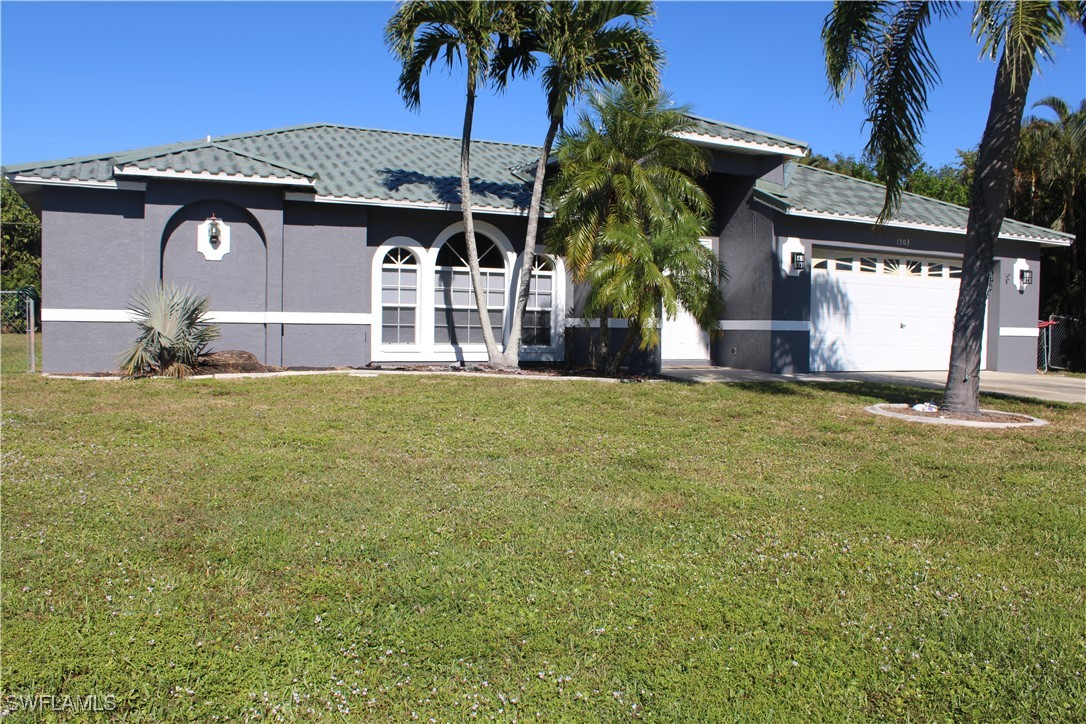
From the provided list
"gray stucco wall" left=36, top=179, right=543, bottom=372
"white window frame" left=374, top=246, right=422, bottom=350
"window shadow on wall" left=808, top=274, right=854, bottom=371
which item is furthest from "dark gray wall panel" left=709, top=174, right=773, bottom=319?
"white window frame" left=374, top=246, right=422, bottom=350

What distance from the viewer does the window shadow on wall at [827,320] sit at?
16156mm

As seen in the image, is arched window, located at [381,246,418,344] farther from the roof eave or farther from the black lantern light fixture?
the roof eave

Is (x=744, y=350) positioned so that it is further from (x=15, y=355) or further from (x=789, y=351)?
(x=15, y=355)

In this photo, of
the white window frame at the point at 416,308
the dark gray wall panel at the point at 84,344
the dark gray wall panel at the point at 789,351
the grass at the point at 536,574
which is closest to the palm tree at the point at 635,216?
the white window frame at the point at 416,308

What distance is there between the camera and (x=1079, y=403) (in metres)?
11.5

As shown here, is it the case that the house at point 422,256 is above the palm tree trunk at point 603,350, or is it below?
above

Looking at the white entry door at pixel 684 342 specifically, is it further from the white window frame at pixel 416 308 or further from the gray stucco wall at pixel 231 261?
the gray stucco wall at pixel 231 261

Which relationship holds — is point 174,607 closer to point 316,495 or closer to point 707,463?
point 316,495

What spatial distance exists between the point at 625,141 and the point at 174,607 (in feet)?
33.8

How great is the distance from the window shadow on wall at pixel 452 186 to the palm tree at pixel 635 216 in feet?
6.83

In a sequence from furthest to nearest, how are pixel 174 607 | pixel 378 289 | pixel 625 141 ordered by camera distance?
pixel 378 289
pixel 625 141
pixel 174 607

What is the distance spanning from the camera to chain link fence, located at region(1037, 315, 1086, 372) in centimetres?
2034

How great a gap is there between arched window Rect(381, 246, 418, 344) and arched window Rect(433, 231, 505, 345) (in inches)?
15.7

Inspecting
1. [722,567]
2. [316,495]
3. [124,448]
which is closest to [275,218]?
[124,448]
